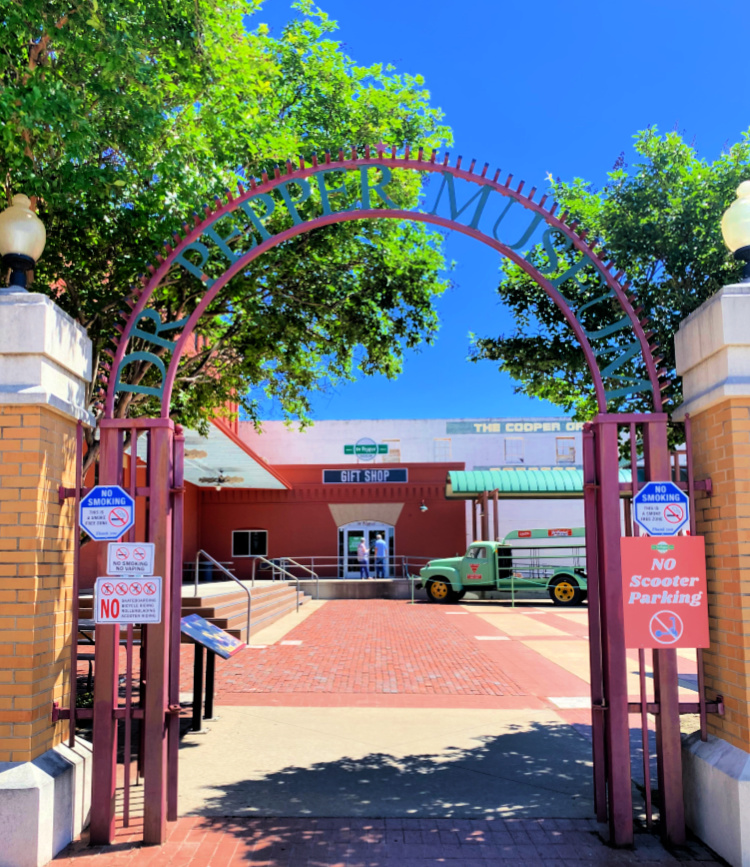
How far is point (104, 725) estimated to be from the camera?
5023mm

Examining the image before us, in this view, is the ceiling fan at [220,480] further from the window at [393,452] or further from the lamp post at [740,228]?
the lamp post at [740,228]

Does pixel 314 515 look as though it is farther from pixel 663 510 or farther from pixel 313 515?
pixel 663 510

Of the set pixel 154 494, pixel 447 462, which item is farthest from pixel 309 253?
pixel 447 462

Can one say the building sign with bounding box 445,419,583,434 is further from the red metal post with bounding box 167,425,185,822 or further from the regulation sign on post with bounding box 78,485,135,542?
the regulation sign on post with bounding box 78,485,135,542

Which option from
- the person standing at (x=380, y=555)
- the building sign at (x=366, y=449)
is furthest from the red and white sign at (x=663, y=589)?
the building sign at (x=366, y=449)

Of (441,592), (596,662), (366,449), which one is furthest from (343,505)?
(596,662)

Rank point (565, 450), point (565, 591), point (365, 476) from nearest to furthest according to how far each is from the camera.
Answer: point (565, 591) → point (365, 476) → point (565, 450)

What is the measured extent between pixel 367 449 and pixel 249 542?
6871 mm

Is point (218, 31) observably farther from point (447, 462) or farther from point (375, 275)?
point (447, 462)

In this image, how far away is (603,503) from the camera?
521 centimetres

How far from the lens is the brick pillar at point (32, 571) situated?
455cm

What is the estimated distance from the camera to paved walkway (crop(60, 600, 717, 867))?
191 inches

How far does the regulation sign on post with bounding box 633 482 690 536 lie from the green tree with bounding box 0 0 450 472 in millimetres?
4652

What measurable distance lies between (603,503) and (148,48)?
193 inches
